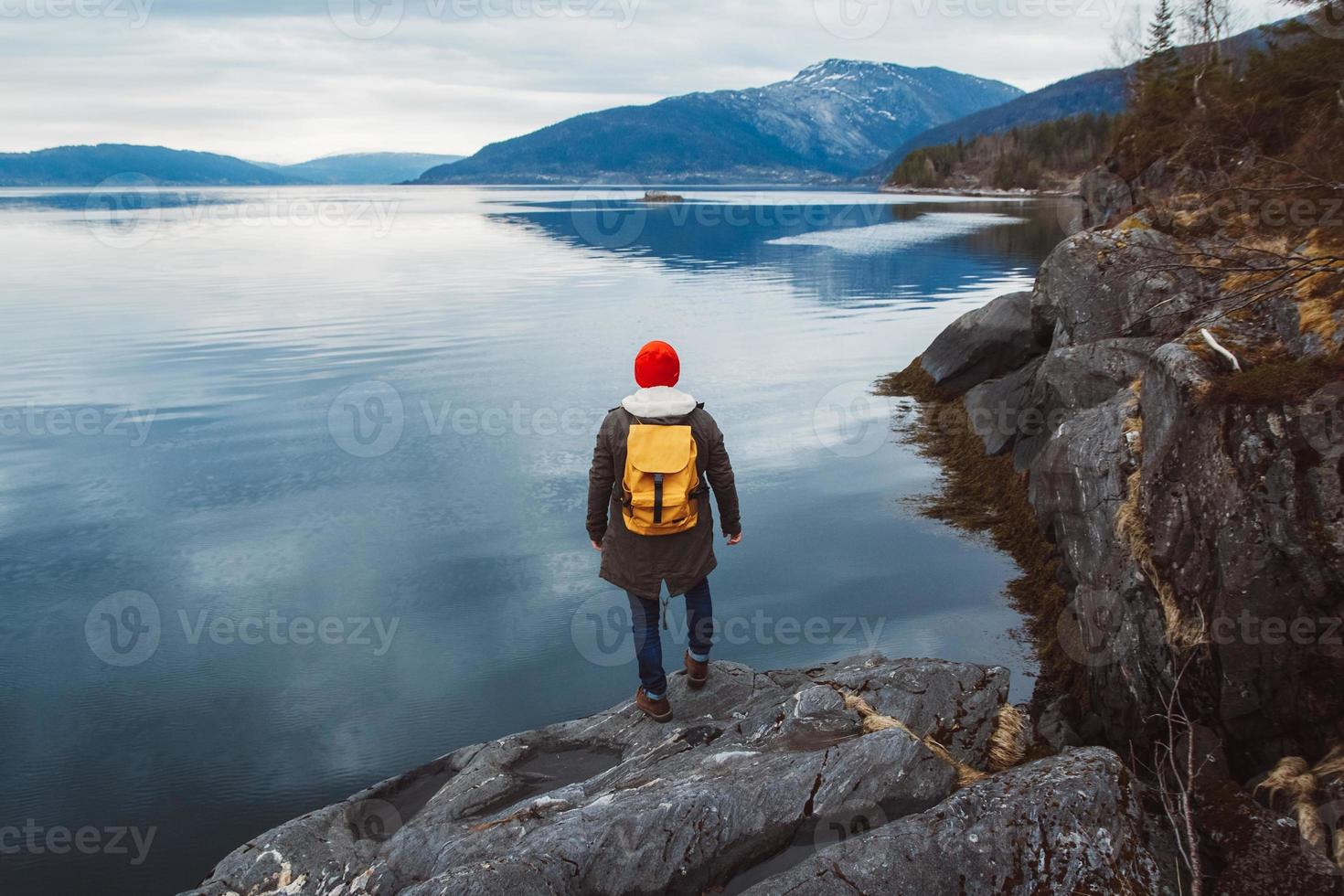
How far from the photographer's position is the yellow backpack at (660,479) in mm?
6664

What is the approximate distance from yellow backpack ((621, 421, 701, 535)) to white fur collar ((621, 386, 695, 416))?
0.10m

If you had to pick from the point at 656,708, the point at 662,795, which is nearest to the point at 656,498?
the point at 656,708

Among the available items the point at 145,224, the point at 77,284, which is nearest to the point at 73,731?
the point at 77,284

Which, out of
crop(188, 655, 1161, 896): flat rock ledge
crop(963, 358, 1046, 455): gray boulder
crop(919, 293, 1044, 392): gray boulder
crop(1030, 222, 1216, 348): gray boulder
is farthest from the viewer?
crop(919, 293, 1044, 392): gray boulder

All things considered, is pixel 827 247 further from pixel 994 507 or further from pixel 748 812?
pixel 748 812

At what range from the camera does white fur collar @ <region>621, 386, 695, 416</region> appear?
6.73 meters

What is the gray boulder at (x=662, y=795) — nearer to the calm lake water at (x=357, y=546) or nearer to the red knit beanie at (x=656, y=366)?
the calm lake water at (x=357, y=546)

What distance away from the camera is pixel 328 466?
17.2 meters

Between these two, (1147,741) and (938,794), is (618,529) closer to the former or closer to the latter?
(938,794)

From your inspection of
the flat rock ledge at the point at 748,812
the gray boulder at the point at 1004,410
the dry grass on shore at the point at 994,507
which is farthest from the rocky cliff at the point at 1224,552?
the gray boulder at the point at 1004,410

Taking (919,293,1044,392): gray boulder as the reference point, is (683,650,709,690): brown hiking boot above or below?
below

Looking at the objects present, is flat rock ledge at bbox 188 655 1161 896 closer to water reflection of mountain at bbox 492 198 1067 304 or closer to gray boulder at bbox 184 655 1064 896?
gray boulder at bbox 184 655 1064 896

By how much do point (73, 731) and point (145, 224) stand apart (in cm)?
9628

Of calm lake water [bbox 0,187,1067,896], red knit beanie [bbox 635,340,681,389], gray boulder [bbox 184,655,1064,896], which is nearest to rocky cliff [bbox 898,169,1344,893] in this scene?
gray boulder [bbox 184,655,1064,896]
